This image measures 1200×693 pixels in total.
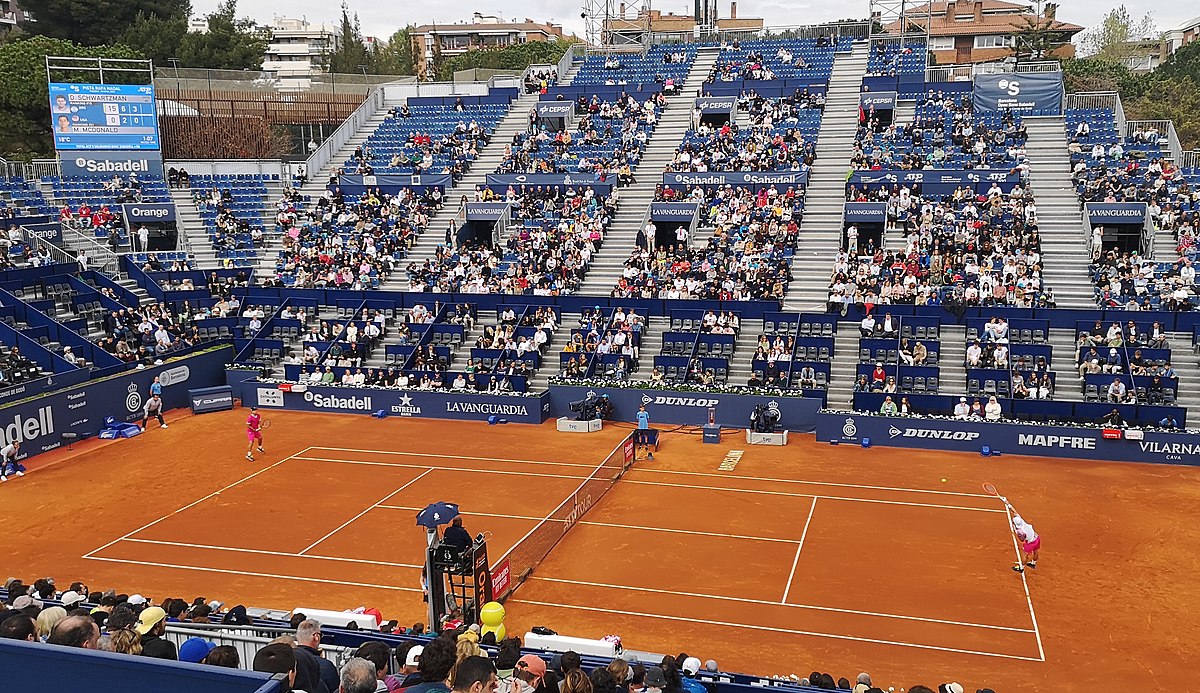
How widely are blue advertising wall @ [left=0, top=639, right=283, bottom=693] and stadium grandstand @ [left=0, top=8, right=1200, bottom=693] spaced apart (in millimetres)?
38

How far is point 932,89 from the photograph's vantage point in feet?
168

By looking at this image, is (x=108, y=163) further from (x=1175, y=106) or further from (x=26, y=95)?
(x=1175, y=106)

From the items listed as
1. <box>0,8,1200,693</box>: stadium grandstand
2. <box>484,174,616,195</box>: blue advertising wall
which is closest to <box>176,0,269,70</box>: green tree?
<box>0,8,1200,693</box>: stadium grandstand

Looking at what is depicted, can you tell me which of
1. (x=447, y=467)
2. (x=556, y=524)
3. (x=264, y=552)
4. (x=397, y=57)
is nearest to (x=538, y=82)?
(x=447, y=467)

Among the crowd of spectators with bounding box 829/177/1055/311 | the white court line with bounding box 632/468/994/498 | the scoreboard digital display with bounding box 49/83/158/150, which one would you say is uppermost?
the scoreboard digital display with bounding box 49/83/158/150

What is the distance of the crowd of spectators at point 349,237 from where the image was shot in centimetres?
4356

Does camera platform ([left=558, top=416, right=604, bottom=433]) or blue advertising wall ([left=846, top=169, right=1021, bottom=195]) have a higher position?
blue advertising wall ([left=846, top=169, right=1021, bottom=195])

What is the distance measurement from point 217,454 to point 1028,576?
23.7 meters

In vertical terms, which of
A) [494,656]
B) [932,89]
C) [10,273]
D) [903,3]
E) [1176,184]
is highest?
[903,3]

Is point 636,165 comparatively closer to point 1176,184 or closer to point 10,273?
point 1176,184

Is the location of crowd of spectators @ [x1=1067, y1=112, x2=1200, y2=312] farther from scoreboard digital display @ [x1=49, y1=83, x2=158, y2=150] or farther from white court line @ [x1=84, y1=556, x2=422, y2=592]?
scoreboard digital display @ [x1=49, y1=83, x2=158, y2=150]

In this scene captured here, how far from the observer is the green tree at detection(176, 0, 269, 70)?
7362cm

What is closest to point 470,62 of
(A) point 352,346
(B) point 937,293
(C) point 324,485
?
(A) point 352,346

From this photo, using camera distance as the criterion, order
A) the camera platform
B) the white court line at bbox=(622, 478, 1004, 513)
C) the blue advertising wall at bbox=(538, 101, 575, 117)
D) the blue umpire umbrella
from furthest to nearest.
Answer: the blue advertising wall at bbox=(538, 101, 575, 117), the camera platform, the white court line at bbox=(622, 478, 1004, 513), the blue umpire umbrella
